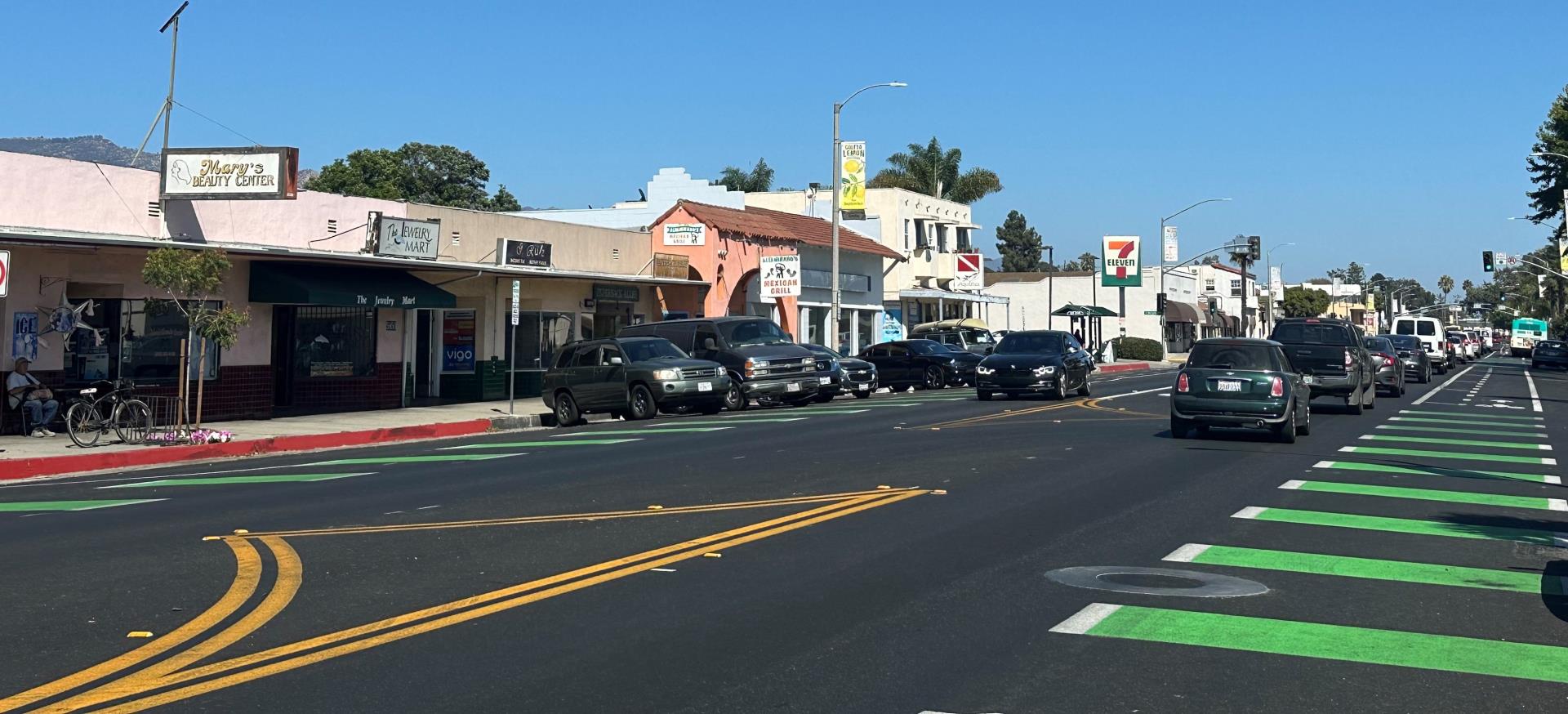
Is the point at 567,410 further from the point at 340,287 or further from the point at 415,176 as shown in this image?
the point at 415,176

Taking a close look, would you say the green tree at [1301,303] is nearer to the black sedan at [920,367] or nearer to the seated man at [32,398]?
the black sedan at [920,367]

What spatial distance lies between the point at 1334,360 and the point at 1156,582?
18.6m

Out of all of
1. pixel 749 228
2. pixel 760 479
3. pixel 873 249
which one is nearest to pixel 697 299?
pixel 749 228

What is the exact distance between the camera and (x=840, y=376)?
31.0 metres

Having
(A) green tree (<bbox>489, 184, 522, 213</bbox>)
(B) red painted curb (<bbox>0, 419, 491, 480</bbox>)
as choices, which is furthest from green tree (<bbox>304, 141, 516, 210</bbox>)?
(B) red painted curb (<bbox>0, 419, 491, 480</bbox>)

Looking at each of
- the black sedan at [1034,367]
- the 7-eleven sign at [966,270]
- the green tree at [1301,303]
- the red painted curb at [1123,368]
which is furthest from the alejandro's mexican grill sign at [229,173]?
the green tree at [1301,303]

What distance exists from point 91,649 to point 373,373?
23.9m

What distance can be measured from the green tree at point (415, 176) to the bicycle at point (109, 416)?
56724 millimetres

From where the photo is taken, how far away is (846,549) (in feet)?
33.3

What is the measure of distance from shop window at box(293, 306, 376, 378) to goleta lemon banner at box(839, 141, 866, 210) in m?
20.2

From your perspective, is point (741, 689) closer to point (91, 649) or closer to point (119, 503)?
point (91, 649)

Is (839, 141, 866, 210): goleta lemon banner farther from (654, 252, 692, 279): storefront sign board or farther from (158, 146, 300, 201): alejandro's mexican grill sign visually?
(158, 146, 300, 201): alejandro's mexican grill sign

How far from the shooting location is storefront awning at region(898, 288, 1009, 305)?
6153cm

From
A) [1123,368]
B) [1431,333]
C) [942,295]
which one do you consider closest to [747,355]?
[942,295]
